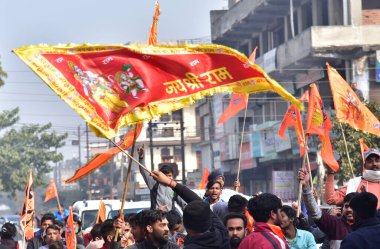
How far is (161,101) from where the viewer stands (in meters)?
9.78

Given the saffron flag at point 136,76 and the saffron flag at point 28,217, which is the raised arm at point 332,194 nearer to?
the saffron flag at point 136,76

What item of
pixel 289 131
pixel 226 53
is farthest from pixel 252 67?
pixel 289 131

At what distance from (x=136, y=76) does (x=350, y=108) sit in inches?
243

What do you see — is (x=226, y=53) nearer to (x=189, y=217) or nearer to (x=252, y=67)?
(x=252, y=67)

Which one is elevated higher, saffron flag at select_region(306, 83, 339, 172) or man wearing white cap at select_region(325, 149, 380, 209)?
saffron flag at select_region(306, 83, 339, 172)

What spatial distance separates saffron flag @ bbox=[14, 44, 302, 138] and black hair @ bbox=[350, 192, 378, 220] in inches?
69.8

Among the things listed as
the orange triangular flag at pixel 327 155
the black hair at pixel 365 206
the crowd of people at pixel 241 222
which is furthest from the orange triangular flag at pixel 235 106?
the black hair at pixel 365 206

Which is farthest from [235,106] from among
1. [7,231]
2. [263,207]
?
[263,207]

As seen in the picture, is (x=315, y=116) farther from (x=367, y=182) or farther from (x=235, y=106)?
(x=235, y=106)

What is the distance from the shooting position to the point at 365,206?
798 centimetres

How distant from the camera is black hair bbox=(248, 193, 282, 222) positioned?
773 cm

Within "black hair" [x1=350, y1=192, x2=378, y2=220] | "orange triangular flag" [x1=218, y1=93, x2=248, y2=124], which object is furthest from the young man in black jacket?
"orange triangular flag" [x1=218, y1=93, x2=248, y2=124]

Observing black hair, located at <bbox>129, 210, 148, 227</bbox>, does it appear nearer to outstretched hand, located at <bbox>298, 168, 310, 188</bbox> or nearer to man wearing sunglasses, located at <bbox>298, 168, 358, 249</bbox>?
man wearing sunglasses, located at <bbox>298, 168, 358, 249</bbox>

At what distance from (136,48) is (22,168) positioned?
77002 millimetres
